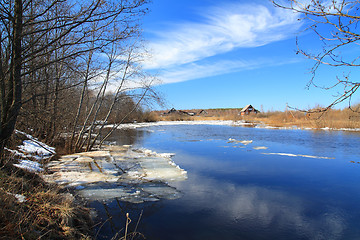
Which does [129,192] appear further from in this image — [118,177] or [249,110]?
[249,110]

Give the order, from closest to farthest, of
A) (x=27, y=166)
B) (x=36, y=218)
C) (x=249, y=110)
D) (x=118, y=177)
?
1. (x=36, y=218)
2. (x=27, y=166)
3. (x=118, y=177)
4. (x=249, y=110)

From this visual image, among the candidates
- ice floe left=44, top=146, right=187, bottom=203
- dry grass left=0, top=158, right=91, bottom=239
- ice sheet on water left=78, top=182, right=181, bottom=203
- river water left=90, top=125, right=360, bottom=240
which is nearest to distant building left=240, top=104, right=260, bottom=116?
river water left=90, top=125, right=360, bottom=240

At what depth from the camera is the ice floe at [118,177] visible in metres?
6.03

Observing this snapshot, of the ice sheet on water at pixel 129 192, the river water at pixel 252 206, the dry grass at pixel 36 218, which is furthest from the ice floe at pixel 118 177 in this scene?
the dry grass at pixel 36 218

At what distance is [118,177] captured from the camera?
7375 millimetres

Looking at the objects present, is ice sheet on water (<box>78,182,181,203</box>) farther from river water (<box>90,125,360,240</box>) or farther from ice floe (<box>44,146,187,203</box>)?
river water (<box>90,125,360,240</box>)

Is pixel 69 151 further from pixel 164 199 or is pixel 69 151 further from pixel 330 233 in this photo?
pixel 330 233

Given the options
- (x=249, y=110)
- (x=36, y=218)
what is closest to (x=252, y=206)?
(x=36, y=218)

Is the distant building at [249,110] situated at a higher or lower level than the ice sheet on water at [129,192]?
higher

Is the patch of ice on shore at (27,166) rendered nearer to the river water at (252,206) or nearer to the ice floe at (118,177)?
the ice floe at (118,177)

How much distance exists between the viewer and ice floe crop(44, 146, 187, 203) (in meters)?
6.03

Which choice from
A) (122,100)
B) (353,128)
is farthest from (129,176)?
(353,128)

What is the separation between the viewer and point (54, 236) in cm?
321

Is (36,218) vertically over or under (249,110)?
under
